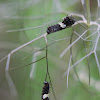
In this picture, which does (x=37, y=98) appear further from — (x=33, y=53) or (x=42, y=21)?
(x=42, y=21)

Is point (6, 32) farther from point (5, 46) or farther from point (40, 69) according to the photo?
point (40, 69)

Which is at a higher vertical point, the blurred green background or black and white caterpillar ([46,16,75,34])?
black and white caterpillar ([46,16,75,34])

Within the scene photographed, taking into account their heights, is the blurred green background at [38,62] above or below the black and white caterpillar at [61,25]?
below

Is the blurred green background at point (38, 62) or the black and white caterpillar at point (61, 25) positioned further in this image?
the blurred green background at point (38, 62)

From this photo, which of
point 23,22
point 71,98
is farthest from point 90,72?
point 23,22

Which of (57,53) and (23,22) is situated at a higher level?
(23,22)

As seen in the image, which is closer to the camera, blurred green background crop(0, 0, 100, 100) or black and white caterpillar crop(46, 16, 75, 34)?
black and white caterpillar crop(46, 16, 75, 34)

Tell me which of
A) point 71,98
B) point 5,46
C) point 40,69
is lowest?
point 71,98
